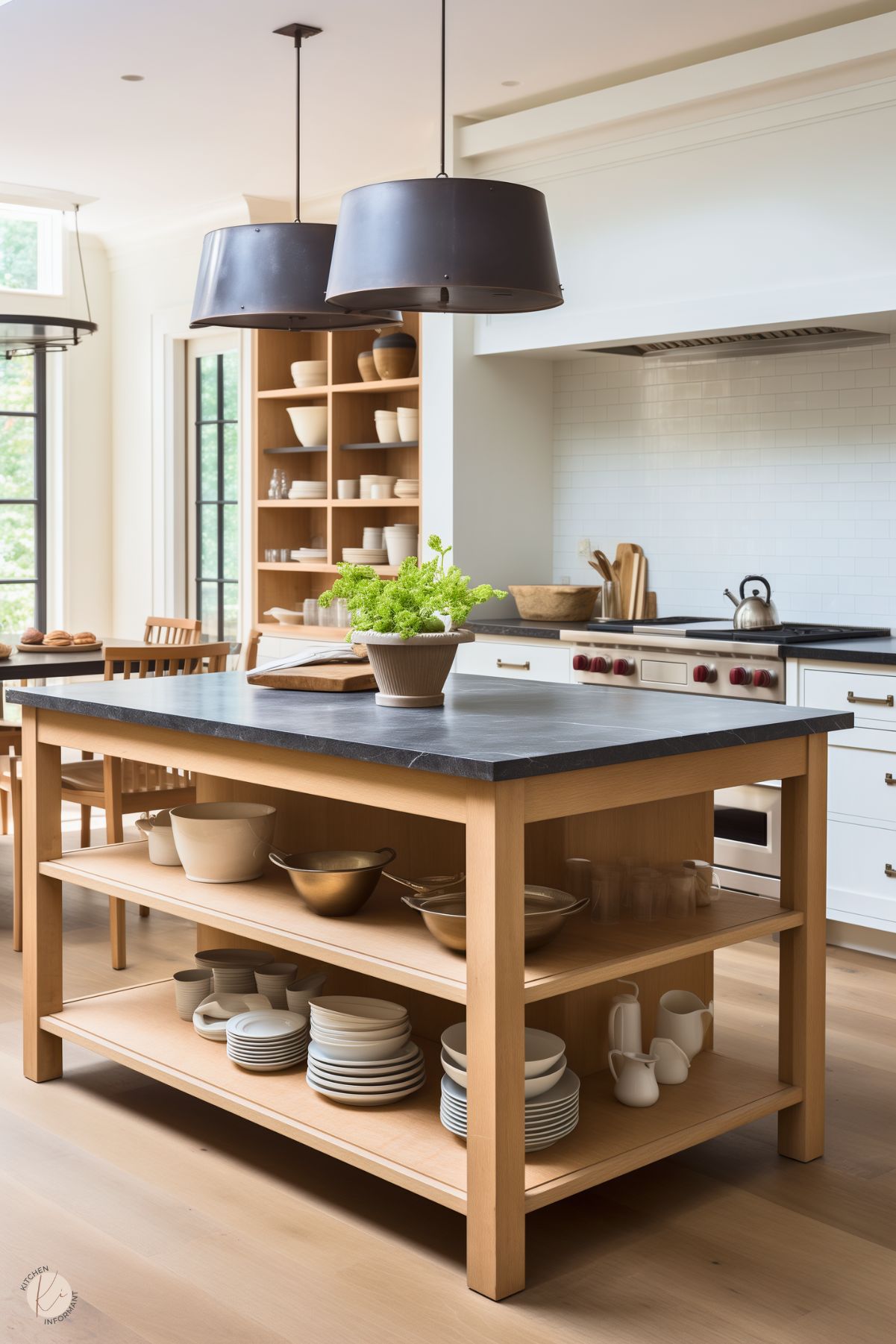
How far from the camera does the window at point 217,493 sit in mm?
7480

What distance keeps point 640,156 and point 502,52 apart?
Result: 0.66 metres

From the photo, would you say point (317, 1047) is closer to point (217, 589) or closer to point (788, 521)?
point (788, 521)

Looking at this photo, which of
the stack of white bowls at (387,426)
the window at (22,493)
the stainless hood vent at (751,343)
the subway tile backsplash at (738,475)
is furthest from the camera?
the window at (22,493)

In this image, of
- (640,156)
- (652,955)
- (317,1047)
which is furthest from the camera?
(640,156)

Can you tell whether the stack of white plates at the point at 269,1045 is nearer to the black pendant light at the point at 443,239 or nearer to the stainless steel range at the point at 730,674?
the black pendant light at the point at 443,239

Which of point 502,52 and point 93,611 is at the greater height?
point 502,52

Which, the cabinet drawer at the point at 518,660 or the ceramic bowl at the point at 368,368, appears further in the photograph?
the ceramic bowl at the point at 368,368

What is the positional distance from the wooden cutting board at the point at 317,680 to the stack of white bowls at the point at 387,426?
3.13 m

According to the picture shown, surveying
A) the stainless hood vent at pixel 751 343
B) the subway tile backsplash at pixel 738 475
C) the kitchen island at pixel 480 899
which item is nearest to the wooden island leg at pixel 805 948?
the kitchen island at pixel 480 899

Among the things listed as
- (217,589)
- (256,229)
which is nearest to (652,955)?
(256,229)

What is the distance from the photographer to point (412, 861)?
3113 millimetres

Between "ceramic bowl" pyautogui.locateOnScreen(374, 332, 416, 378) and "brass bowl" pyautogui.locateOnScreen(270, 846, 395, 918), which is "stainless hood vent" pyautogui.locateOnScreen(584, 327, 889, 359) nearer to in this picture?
"ceramic bowl" pyautogui.locateOnScreen(374, 332, 416, 378)

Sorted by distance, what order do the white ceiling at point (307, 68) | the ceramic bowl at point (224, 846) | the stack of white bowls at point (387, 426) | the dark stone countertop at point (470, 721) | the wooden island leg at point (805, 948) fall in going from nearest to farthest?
the dark stone countertop at point (470, 721) → the wooden island leg at point (805, 948) → the ceramic bowl at point (224, 846) → the white ceiling at point (307, 68) → the stack of white bowls at point (387, 426)

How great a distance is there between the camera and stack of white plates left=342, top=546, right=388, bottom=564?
6363mm
